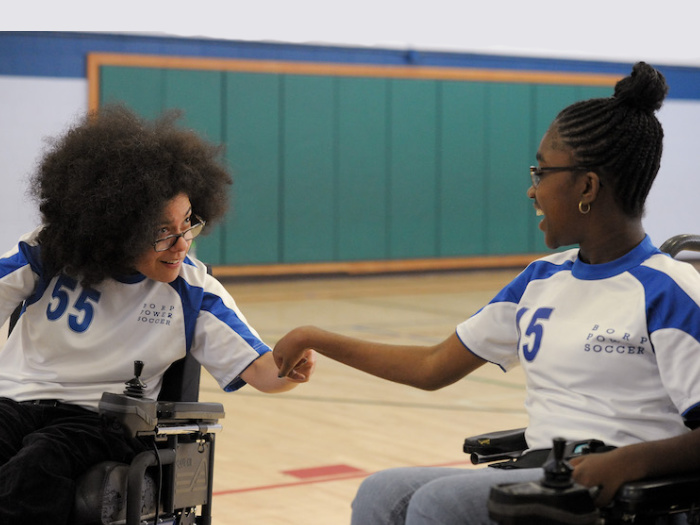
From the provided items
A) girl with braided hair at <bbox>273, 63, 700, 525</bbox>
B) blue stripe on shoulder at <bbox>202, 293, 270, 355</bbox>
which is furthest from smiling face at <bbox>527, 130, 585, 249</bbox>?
blue stripe on shoulder at <bbox>202, 293, 270, 355</bbox>

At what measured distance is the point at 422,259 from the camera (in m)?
10.5

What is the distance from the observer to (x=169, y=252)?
223cm

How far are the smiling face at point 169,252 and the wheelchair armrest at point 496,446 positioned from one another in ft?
2.44

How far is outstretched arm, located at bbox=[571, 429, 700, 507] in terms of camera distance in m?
1.50

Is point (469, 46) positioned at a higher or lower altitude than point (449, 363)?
higher

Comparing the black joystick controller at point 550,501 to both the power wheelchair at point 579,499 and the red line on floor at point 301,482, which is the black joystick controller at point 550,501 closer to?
the power wheelchair at point 579,499

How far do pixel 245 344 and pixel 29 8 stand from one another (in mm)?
2491

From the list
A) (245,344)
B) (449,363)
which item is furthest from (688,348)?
(245,344)

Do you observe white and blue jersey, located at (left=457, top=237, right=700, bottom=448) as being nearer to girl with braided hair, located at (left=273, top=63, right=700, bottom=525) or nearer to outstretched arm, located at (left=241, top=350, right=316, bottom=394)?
girl with braided hair, located at (left=273, top=63, right=700, bottom=525)

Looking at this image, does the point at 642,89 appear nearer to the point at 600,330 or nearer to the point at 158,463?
the point at 600,330

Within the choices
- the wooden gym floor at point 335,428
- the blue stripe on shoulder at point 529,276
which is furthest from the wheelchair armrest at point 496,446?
the wooden gym floor at point 335,428

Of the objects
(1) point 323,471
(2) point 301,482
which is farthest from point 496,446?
(1) point 323,471

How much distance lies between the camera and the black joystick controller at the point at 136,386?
6.77 ft

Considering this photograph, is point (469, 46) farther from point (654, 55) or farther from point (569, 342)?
point (569, 342)
